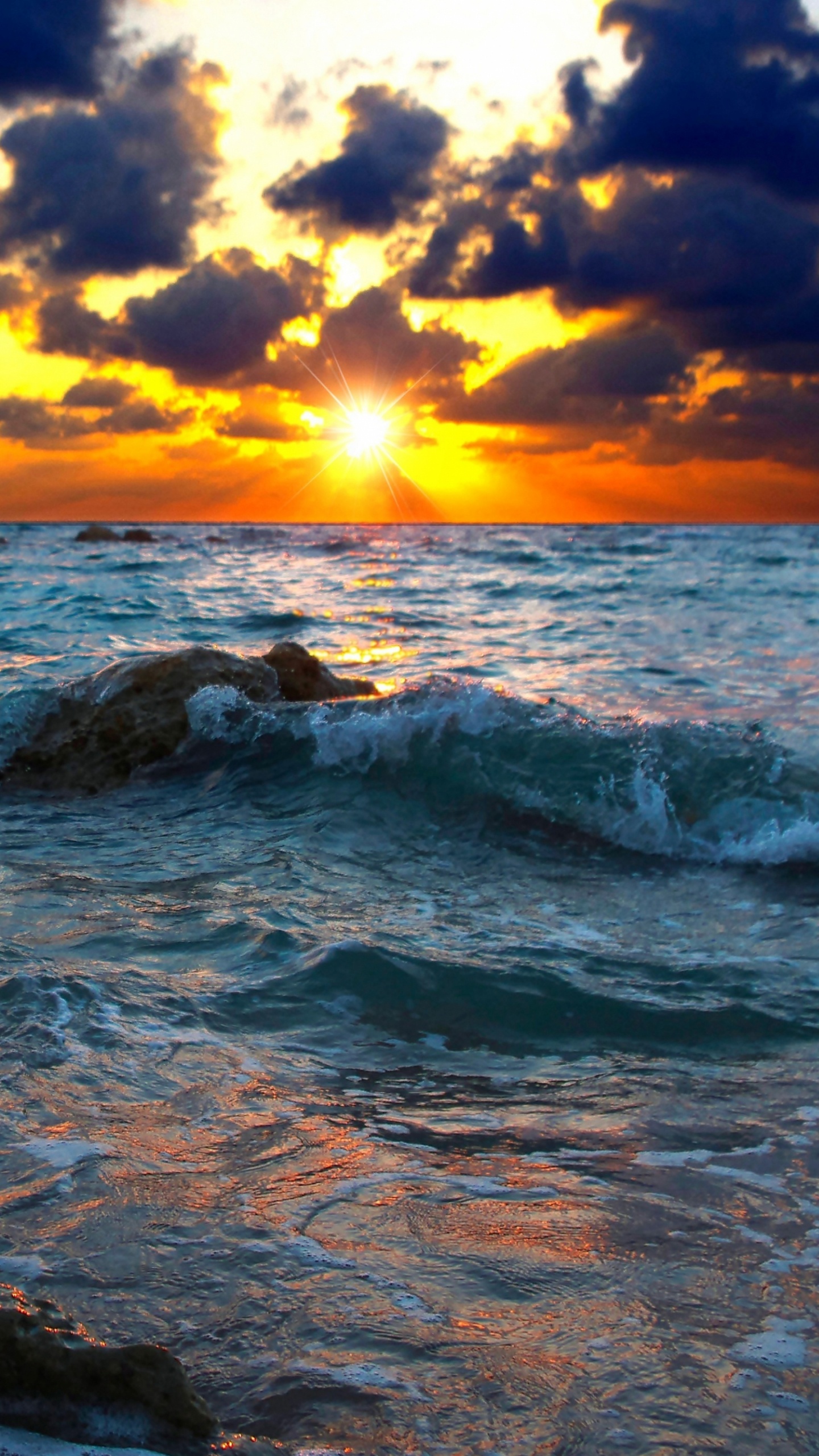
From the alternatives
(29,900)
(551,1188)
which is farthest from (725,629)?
(551,1188)

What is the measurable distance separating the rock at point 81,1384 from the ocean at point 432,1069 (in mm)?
121

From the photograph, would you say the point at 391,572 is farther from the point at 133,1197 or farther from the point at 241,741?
the point at 133,1197

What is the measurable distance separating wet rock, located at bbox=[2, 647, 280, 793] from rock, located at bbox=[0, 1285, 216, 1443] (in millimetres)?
5365

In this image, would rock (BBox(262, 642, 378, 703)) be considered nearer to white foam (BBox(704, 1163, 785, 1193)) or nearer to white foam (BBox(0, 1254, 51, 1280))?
white foam (BBox(704, 1163, 785, 1193))

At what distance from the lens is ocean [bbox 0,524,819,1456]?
1.79 metres

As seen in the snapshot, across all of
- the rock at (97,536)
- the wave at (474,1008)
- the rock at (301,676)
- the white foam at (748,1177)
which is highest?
the rock at (97,536)

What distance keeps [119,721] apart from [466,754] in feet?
7.99

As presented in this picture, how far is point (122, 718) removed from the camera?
713 centimetres

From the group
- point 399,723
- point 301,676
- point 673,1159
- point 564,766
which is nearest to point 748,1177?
point 673,1159

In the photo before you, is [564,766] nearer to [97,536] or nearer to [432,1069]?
[432,1069]

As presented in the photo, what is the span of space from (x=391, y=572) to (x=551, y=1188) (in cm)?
2772

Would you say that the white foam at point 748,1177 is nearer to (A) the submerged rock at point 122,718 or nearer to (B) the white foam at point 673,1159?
(B) the white foam at point 673,1159

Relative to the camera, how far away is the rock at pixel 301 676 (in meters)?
8.13

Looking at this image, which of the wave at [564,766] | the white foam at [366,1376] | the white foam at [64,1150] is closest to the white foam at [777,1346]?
the white foam at [366,1376]
